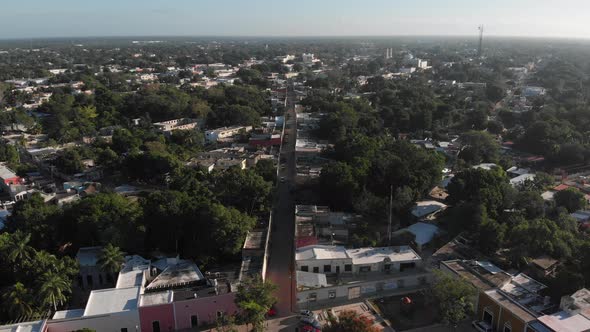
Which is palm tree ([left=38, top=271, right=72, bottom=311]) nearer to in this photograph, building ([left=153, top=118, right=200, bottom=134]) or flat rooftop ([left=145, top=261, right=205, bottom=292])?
flat rooftop ([left=145, top=261, right=205, bottom=292])

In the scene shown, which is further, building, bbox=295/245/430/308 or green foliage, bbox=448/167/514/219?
green foliage, bbox=448/167/514/219

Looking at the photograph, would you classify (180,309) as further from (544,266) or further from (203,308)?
(544,266)

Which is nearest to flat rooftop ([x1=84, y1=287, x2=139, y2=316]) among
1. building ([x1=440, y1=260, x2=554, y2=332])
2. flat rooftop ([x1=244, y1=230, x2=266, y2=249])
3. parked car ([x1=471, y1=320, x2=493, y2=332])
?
flat rooftop ([x1=244, y1=230, x2=266, y2=249])

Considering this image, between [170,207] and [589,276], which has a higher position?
[170,207]

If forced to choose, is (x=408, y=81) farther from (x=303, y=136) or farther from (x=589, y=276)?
(x=589, y=276)

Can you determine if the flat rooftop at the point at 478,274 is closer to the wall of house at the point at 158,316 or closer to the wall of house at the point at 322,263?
the wall of house at the point at 322,263

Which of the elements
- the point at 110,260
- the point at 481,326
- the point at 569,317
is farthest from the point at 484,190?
the point at 110,260

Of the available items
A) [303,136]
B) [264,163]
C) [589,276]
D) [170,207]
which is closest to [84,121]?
[303,136]
